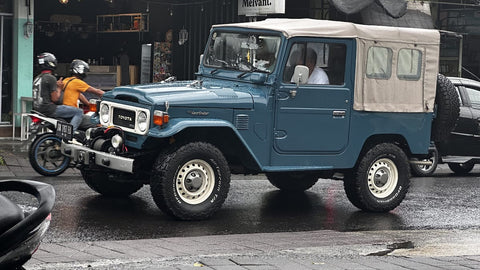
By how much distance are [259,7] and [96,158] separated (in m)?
8.87

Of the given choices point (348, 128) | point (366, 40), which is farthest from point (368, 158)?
point (366, 40)

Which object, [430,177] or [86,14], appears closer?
[430,177]

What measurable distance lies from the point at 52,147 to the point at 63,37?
884 centimetres

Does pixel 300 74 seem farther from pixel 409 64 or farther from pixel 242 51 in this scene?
pixel 409 64

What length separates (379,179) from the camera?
37.3 ft

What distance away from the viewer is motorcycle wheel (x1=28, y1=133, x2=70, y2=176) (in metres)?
12.9

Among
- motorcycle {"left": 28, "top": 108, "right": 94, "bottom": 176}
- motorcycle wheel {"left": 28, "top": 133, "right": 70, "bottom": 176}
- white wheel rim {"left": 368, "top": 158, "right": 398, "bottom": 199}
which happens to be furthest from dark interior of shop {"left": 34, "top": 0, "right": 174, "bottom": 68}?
white wheel rim {"left": 368, "top": 158, "right": 398, "bottom": 199}

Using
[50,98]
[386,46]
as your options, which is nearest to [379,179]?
[386,46]

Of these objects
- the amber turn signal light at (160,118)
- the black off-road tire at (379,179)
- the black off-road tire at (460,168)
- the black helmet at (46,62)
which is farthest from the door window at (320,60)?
the black off-road tire at (460,168)

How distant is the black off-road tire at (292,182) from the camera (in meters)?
12.5

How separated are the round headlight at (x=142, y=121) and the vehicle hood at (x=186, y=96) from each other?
133mm

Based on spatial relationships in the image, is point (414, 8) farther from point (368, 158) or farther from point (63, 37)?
point (368, 158)

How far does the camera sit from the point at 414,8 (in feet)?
65.4

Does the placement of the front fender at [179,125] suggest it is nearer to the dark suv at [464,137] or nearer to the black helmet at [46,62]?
the black helmet at [46,62]
